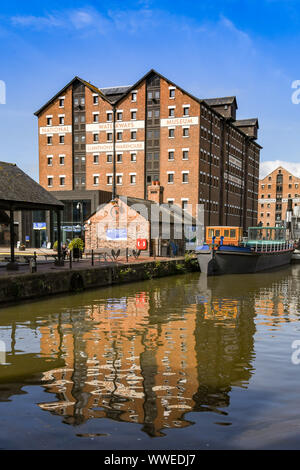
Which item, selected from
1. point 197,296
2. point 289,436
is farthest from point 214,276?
point 289,436

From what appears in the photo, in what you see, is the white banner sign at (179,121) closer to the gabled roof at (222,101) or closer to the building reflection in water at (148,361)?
the gabled roof at (222,101)

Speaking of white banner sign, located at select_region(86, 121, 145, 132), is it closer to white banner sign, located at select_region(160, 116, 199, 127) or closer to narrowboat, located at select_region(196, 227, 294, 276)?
white banner sign, located at select_region(160, 116, 199, 127)

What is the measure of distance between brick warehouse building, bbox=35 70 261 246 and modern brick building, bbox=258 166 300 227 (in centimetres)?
4781

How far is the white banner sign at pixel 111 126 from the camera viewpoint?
4878 cm

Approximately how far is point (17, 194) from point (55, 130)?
112 ft

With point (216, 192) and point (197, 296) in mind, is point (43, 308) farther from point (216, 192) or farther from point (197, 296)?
point (216, 192)

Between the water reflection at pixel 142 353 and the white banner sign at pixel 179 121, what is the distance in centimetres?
3066

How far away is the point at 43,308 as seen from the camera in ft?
53.2

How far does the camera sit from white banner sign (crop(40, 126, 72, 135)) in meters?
51.2

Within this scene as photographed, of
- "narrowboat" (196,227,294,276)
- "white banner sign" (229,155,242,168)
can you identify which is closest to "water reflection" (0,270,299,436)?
"narrowboat" (196,227,294,276)

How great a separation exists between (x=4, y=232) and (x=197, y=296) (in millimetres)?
33383

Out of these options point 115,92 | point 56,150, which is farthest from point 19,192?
point 115,92

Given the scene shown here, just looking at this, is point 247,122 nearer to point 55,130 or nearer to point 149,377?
point 55,130

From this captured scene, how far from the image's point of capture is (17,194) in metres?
20.1
